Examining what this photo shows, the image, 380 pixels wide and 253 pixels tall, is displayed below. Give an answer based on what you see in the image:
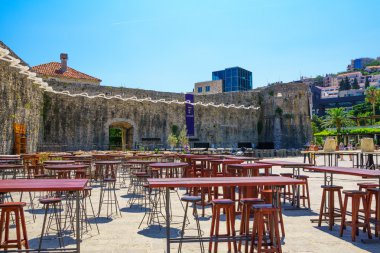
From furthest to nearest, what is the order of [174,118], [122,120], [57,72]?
1. [57,72]
2. [174,118]
3. [122,120]

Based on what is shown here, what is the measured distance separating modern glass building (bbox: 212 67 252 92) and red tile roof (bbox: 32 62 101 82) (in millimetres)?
26170

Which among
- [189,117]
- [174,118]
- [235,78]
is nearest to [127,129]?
[174,118]

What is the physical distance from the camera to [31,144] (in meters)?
13.6

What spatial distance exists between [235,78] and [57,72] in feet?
95.9

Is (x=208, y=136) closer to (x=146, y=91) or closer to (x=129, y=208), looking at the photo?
(x=146, y=91)

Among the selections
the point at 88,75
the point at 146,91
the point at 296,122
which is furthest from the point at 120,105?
the point at 296,122

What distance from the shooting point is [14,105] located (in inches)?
446

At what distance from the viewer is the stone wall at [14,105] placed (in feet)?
34.5

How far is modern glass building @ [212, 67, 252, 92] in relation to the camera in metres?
49.9

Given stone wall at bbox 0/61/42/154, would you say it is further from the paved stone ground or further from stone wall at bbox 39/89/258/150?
the paved stone ground

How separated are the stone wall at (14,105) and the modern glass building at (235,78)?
125 ft

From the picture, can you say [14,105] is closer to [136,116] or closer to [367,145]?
[136,116]

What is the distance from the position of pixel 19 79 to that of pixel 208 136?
13609 millimetres

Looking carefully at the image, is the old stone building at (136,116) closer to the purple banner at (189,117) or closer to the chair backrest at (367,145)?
the purple banner at (189,117)
